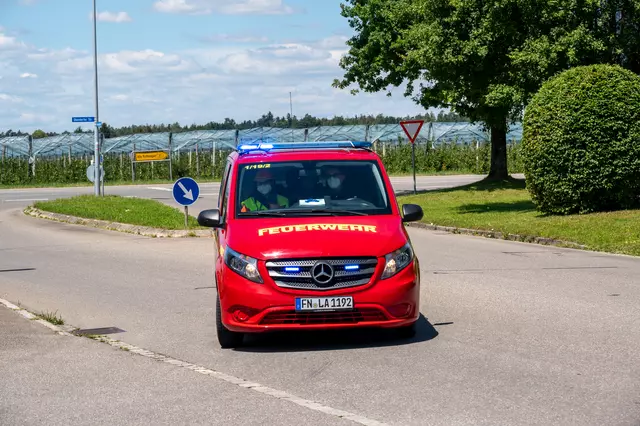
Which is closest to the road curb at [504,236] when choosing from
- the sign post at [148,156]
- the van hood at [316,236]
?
the van hood at [316,236]

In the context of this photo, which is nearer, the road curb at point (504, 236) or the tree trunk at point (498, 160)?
the road curb at point (504, 236)

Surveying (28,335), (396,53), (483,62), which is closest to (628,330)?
(28,335)

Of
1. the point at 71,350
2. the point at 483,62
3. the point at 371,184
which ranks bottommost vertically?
the point at 71,350

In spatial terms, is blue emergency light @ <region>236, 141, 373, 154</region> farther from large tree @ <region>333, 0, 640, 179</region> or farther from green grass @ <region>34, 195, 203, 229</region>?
large tree @ <region>333, 0, 640, 179</region>

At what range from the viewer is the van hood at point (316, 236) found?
870cm

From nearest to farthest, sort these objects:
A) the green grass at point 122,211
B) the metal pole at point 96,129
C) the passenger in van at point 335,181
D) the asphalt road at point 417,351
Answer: the asphalt road at point 417,351 → the passenger in van at point 335,181 → the green grass at point 122,211 → the metal pole at point 96,129

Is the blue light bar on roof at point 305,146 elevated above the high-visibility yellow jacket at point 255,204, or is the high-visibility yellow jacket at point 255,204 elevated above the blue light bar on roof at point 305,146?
the blue light bar on roof at point 305,146

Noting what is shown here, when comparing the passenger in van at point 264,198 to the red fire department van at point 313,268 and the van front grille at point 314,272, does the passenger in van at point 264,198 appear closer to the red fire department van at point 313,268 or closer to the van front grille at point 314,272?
the red fire department van at point 313,268

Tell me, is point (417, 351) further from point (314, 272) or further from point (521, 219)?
point (521, 219)

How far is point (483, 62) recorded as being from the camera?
90.0 ft

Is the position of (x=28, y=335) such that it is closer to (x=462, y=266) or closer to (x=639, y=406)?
(x=639, y=406)

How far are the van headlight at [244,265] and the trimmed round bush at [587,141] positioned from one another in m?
15.0

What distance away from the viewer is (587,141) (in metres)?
22.4

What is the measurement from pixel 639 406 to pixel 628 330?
306 cm
